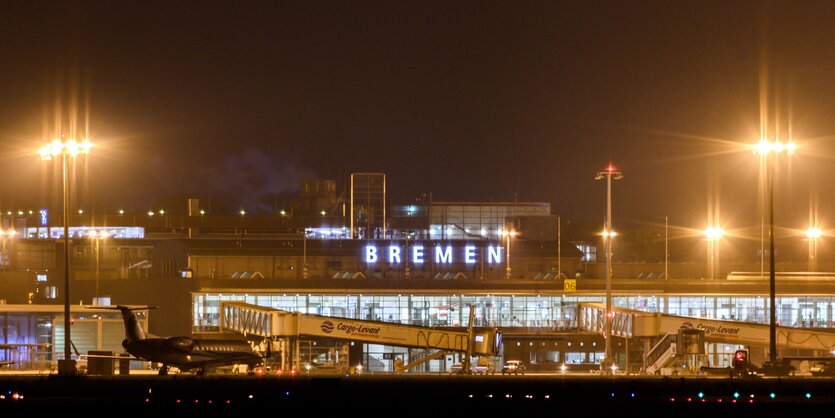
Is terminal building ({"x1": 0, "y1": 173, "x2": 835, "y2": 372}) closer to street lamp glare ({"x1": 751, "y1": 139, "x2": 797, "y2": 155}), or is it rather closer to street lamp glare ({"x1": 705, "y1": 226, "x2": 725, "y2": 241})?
street lamp glare ({"x1": 705, "y1": 226, "x2": 725, "y2": 241})

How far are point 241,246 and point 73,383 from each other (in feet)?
264

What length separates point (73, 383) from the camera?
170ft

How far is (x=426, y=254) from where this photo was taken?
131m

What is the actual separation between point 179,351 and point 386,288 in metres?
38.9

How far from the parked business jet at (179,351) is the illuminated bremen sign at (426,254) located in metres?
65.8

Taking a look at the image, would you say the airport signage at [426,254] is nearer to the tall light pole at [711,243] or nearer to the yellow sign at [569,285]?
the tall light pole at [711,243]

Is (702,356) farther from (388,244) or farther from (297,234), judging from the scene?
(297,234)

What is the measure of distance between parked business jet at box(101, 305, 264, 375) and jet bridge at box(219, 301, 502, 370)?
6.91m

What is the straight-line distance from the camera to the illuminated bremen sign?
131 m

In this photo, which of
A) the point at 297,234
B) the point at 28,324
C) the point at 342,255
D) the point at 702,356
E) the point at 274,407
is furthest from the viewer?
the point at 297,234

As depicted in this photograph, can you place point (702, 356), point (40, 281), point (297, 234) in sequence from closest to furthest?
point (702, 356), point (40, 281), point (297, 234)

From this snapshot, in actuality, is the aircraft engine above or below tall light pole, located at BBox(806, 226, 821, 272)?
below

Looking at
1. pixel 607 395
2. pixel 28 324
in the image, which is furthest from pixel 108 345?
pixel 607 395

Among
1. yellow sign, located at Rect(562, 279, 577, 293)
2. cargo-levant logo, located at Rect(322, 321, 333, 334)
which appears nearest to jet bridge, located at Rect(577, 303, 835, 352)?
yellow sign, located at Rect(562, 279, 577, 293)
